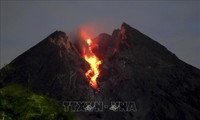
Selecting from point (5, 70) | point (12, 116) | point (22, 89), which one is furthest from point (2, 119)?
point (5, 70)

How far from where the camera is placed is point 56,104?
44.7ft

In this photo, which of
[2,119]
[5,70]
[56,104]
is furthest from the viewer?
[5,70]

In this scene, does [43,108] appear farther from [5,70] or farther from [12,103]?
[5,70]

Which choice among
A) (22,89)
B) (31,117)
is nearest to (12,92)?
(22,89)

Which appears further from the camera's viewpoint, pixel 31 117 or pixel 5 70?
pixel 5 70

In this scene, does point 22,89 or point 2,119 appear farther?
point 22,89

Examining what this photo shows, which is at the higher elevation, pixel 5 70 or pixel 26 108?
pixel 5 70

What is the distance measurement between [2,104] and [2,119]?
0.69 metres

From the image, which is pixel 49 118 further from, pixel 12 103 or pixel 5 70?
pixel 5 70

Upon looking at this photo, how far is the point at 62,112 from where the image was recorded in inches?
531

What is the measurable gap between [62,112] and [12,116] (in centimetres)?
153

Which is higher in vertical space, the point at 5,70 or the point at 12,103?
the point at 5,70

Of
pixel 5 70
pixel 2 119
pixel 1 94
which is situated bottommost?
pixel 2 119

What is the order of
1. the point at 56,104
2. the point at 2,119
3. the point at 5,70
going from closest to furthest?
the point at 2,119
the point at 56,104
the point at 5,70
